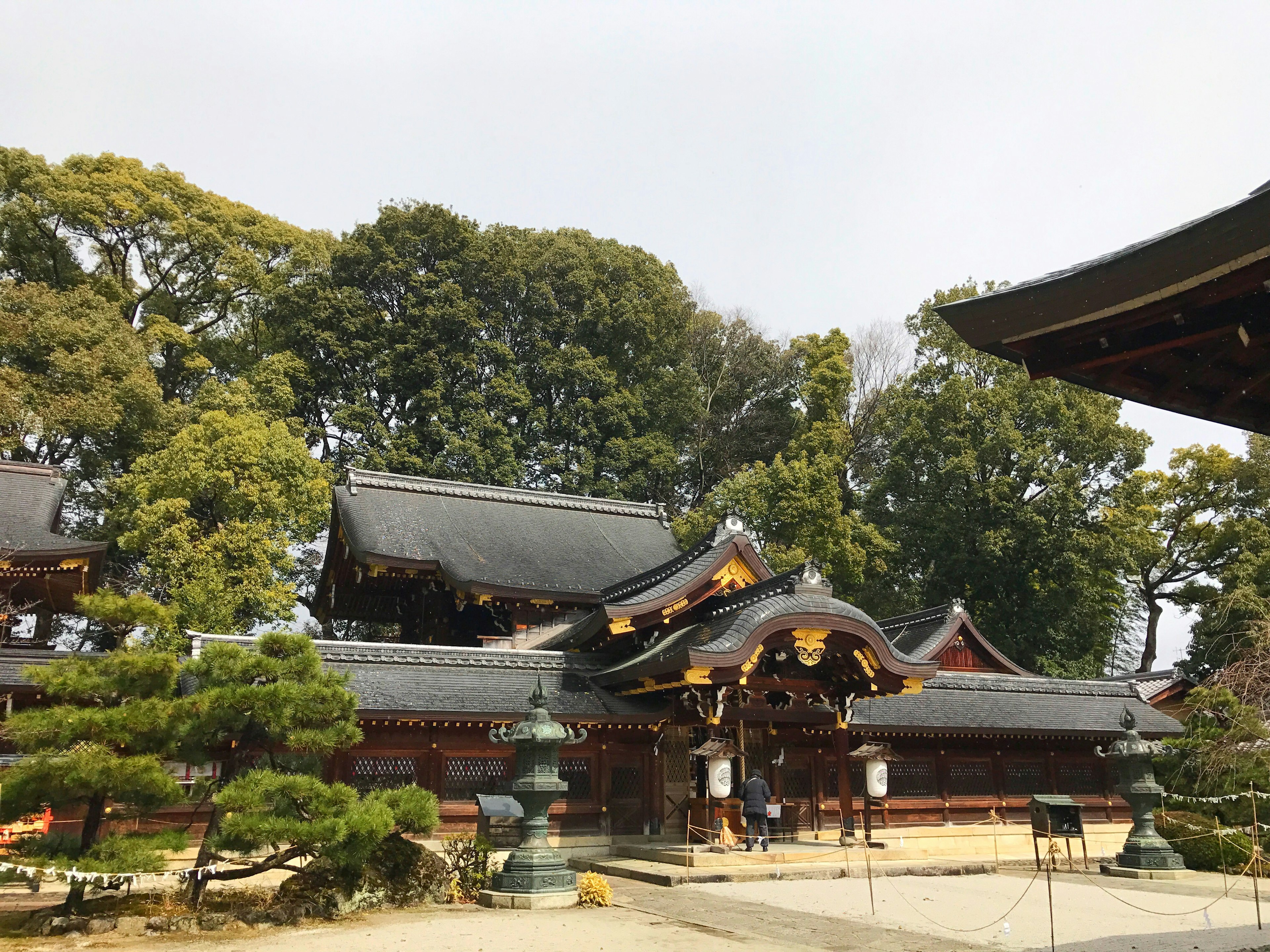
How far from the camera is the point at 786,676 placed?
16.8m

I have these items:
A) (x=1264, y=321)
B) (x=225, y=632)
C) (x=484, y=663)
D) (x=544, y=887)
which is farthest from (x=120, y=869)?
(x=225, y=632)

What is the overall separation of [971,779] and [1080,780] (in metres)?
3.46

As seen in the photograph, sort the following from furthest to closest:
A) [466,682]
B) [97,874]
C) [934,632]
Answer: [934,632] < [466,682] < [97,874]

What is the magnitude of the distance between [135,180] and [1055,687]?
35339 mm

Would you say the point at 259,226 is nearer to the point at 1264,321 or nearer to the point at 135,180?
the point at 135,180

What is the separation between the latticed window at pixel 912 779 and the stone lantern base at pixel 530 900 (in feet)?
32.2

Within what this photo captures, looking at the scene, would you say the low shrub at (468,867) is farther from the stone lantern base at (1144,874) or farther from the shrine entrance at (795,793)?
the stone lantern base at (1144,874)

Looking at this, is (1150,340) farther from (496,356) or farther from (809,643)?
(496,356)

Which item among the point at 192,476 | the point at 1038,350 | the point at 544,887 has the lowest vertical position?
Answer: the point at 544,887

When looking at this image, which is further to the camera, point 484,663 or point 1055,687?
point 1055,687

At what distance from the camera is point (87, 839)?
32.1 feet

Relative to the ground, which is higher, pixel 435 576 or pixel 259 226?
pixel 259 226

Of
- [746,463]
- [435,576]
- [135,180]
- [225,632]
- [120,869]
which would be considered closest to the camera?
[120,869]

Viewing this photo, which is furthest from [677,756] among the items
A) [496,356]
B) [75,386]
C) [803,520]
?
[496,356]
